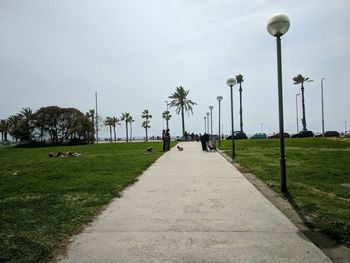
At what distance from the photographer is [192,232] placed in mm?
5426

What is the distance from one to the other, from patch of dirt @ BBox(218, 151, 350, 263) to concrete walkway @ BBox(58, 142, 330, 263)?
0.13m

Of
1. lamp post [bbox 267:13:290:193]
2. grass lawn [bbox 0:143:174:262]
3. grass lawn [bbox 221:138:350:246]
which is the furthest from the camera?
lamp post [bbox 267:13:290:193]

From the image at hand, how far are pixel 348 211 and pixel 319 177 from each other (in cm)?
533

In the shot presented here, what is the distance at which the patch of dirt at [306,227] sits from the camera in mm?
4504

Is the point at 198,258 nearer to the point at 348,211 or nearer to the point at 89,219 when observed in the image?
the point at 89,219

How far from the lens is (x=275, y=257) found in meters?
4.37

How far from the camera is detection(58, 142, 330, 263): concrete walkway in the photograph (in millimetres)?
4438

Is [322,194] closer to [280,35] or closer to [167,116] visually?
[280,35]

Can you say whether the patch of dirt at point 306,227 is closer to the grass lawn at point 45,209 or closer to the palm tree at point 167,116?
the grass lawn at point 45,209

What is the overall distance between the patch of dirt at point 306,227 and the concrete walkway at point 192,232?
4.9 inches

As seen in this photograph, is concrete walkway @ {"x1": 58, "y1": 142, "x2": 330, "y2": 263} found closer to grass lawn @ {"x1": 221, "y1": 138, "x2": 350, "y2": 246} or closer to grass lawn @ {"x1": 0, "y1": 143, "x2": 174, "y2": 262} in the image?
grass lawn @ {"x1": 0, "y1": 143, "x2": 174, "y2": 262}

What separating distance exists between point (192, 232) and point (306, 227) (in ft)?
5.99

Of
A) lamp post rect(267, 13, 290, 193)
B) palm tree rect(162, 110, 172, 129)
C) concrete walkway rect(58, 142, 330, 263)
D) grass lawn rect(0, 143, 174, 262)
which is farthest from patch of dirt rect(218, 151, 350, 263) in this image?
palm tree rect(162, 110, 172, 129)

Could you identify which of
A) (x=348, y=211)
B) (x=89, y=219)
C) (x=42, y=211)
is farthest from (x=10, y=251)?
(x=348, y=211)
